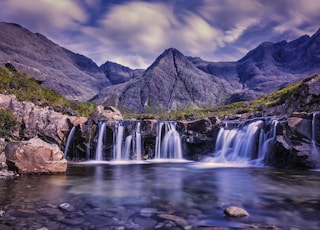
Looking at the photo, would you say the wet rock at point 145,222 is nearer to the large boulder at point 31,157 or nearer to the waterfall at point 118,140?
the large boulder at point 31,157

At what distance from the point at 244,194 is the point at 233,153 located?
58.5 ft

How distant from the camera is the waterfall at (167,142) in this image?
3831 centimetres

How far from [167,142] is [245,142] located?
10700mm

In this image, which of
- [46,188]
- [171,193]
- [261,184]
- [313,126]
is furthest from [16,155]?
[313,126]

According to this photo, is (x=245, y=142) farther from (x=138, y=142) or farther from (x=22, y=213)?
(x=22, y=213)

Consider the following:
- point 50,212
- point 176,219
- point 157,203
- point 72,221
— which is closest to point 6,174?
point 50,212

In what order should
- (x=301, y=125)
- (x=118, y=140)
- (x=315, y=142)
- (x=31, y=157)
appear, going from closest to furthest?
(x=31, y=157) < (x=315, y=142) < (x=301, y=125) < (x=118, y=140)

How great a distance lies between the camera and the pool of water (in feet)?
32.8

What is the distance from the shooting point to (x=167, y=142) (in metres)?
38.9

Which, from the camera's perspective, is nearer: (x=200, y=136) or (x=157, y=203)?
(x=157, y=203)

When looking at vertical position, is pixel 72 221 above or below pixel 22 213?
below

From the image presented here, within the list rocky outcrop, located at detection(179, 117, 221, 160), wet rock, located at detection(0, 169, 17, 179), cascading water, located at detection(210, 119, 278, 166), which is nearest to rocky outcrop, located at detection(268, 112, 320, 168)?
cascading water, located at detection(210, 119, 278, 166)

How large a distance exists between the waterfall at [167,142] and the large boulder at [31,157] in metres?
19.3

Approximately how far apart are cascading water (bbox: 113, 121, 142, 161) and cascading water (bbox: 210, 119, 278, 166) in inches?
394
